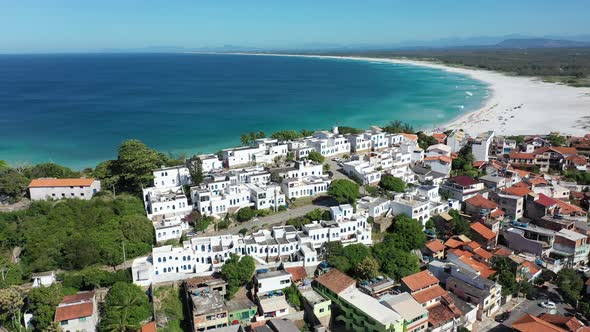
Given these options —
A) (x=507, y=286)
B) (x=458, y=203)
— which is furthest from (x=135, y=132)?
(x=507, y=286)

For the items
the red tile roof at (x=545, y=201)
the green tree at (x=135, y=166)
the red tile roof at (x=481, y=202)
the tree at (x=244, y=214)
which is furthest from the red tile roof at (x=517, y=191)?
the green tree at (x=135, y=166)

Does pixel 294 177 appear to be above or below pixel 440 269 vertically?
above

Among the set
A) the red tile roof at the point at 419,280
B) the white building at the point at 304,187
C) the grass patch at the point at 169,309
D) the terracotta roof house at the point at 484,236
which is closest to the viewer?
the grass patch at the point at 169,309

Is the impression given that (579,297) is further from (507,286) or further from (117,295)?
(117,295)

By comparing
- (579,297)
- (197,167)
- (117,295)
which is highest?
(197,167)

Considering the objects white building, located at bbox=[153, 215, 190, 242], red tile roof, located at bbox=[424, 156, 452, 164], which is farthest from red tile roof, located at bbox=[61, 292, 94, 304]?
red tile roof, located at bbox=[424, 156, 452, 164]

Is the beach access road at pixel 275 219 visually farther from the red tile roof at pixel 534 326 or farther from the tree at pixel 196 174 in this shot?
the red tile roof at pixel 534 326
